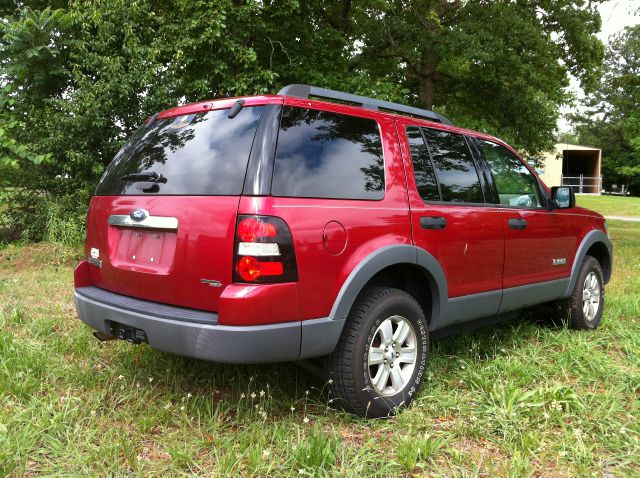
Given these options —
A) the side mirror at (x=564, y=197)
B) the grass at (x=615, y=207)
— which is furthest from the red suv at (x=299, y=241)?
the grass at (x=615, y=207)

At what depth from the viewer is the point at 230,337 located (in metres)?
2.58

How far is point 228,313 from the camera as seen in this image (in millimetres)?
2582

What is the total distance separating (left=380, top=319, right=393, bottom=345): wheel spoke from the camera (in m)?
3.17

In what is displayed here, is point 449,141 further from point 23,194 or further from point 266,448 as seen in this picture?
point 23,194

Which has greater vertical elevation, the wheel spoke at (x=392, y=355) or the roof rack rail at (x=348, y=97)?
the roof rack rail at (x=348, y=97)

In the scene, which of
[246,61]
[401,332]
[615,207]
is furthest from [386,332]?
[615,207]

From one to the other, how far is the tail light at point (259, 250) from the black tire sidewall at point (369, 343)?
683 millimetres

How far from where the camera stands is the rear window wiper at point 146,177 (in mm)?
3054

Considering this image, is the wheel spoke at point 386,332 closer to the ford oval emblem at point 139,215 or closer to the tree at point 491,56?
the ford oval emblem at point 139,215

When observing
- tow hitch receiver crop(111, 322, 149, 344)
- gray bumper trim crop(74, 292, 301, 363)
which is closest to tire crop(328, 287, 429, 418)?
gray bumper trim crop(74, 292, 301, 363)

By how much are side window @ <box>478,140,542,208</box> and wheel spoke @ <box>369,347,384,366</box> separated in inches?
69.8

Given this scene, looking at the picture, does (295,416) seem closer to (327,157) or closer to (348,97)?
(327,157)

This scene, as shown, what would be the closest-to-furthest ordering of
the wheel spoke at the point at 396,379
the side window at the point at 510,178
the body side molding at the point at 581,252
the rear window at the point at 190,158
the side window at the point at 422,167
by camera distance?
the rear window at the point at 190,158
the wheel spoke at the point at 396,379
the side window at the point at 422,167
the side window at the point at 510,178
the body side molding at the point at 581,252

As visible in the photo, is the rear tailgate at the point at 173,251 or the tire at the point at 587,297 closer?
the rear tailgate at the point at 173,251
